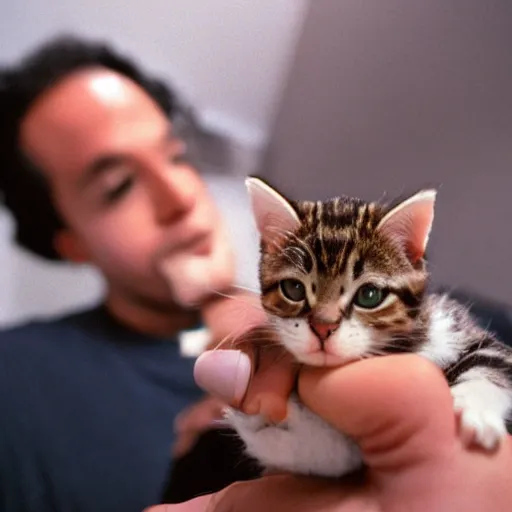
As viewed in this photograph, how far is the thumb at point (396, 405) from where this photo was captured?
1.08 feet

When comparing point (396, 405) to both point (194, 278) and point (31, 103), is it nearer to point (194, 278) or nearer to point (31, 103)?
point (194, 278)

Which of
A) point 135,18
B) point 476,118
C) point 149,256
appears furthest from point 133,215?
point 476,118

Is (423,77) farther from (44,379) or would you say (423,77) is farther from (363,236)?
(44,379)

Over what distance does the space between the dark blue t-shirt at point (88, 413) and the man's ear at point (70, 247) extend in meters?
0.06

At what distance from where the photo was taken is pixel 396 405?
0.33m

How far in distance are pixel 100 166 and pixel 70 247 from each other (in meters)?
0.10

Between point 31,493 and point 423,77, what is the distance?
22.2 inches

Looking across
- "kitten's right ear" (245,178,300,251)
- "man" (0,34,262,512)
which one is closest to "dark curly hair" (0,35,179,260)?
"man" (0,34,262,512)

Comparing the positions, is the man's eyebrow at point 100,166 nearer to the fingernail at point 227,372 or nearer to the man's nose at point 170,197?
the man's nose at point 170,197

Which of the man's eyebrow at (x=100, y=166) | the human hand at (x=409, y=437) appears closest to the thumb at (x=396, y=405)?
the human hand at (x=409, y=437)

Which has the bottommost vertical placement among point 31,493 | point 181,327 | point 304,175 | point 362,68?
point 31,493

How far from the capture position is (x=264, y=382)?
1.20 feet

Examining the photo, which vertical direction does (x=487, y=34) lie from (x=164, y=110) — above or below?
above

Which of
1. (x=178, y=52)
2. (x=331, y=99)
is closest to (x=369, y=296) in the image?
(x=331, y=99)
